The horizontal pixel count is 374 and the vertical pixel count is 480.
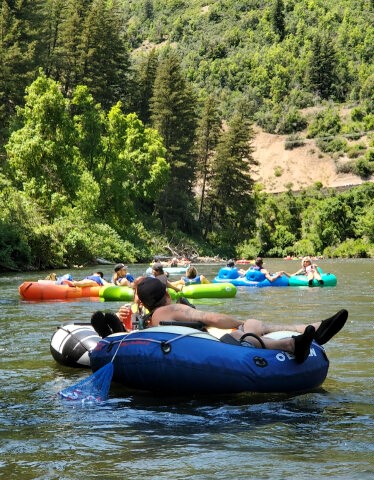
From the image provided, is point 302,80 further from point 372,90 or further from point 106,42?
point 106,42

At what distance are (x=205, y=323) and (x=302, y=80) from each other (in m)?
114

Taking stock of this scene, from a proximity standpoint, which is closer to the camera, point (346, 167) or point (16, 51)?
point (16, 51)

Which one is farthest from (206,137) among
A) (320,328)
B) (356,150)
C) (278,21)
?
(278,21)

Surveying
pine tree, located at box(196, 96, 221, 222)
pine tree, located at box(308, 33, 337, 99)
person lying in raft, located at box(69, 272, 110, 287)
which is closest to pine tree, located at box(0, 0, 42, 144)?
pine tree, located at box(196, 96, 221, 222)

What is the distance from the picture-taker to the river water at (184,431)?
538cm

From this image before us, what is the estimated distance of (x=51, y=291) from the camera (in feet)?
59.7

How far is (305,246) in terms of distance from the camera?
206 ft

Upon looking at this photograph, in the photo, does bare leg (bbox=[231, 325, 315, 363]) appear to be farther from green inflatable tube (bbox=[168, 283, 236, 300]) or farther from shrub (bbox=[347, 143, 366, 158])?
shrub (bbox=[347, 143, 366, 158])

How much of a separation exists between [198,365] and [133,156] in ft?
148

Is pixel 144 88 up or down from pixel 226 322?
up

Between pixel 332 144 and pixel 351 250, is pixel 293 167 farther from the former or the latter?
pixel 351 250

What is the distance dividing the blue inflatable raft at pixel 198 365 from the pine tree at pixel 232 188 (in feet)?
176

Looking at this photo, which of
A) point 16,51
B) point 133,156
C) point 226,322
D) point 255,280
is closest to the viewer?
point 226,322

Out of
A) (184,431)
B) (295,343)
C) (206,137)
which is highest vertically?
(206,137)
